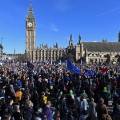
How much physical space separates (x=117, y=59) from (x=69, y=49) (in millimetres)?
26786

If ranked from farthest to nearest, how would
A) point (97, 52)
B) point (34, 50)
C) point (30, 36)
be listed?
point (30, 36) < point (34, 50) < point (97, 52)

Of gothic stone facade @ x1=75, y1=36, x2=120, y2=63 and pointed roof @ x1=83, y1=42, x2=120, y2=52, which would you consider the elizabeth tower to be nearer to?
pointed roof @ x1=83, y1=42, x2=120, y2=52

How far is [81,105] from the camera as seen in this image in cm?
1230

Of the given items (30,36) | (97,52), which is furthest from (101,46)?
(30,36)

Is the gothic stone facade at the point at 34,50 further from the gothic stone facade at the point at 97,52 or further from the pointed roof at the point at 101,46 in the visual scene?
the gothic stone facade at the point at 97,52

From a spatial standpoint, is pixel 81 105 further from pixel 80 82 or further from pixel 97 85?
pixel 80 82

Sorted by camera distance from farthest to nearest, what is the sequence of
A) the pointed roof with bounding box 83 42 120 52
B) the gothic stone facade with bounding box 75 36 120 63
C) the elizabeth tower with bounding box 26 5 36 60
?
the elizabeth tower with bounding box 26 5 36 60 < the pointed roof with bounding box 83 42 120 52 < the gothic stone facade with bounding box 75 36 120 63

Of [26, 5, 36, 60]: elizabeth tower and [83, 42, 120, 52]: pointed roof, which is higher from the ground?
[26, 5, 36, 60]: elizabeth tower

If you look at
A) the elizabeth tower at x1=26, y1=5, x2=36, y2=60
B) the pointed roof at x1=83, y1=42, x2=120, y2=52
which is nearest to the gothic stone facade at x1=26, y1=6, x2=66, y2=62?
the elizabeth tower at x1=26, y1=5, x2=36, y2=60

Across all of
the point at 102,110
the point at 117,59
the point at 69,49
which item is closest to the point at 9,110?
the point at 102,110

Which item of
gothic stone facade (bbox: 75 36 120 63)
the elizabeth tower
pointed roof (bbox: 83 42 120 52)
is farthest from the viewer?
the elizabeth tower

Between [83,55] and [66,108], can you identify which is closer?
[66,108]

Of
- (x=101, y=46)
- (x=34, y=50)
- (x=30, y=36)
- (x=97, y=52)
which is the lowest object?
(x=97, y=52)

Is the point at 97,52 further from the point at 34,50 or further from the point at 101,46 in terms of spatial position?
the point at 34,50
